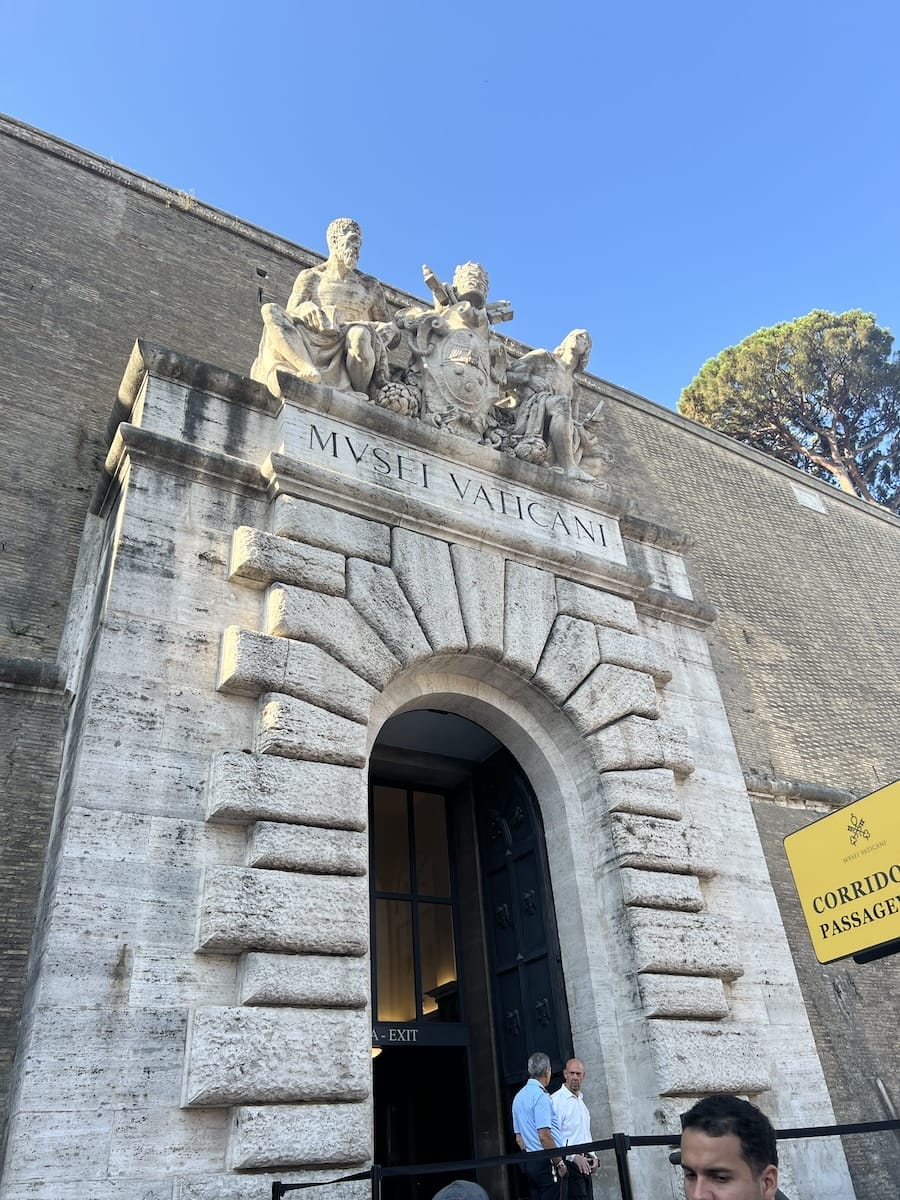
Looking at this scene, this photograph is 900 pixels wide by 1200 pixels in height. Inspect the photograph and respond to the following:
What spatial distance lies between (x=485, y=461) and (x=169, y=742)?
12.2ft

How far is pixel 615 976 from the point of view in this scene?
245 inches

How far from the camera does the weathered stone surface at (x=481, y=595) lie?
22.4 ft

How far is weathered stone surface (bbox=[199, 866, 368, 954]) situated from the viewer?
15.9ft

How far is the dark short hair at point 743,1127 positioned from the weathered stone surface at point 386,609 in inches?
161

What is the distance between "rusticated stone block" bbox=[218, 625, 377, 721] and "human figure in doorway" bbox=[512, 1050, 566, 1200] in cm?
226

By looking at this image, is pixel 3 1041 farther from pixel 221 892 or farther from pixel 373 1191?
pixel 373 1191

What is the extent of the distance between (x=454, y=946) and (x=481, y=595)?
10.1 feet

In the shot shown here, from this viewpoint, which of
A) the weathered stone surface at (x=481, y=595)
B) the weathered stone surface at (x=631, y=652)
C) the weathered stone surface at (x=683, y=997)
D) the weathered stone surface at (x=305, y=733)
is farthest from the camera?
the weathered stone surface at (x=631, y=652)

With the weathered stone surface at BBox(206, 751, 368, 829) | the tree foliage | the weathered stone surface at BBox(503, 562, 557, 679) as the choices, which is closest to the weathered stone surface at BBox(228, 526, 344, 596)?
the weathered stone surface at BBox(206, 751, 368, 829)

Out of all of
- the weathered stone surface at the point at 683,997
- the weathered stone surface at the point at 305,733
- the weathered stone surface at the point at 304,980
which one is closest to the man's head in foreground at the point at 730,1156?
the weathered stone surface at the point at 304,980

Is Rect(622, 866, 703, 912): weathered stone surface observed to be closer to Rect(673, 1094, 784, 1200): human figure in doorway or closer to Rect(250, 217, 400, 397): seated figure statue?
Rect(673, 1094, 784, 1200): human figure in doorway

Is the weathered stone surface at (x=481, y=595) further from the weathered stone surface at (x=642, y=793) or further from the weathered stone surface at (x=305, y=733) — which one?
the weathered stone surface at (x=305, y=733)

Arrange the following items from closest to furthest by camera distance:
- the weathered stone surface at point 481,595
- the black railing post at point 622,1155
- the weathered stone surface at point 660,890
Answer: the black railing post at point 622,1155, the weathered stone surface at point 660,890, the weathered stone surface at point 481,595

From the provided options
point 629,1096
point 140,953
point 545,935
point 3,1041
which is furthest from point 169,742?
point 629,1096
